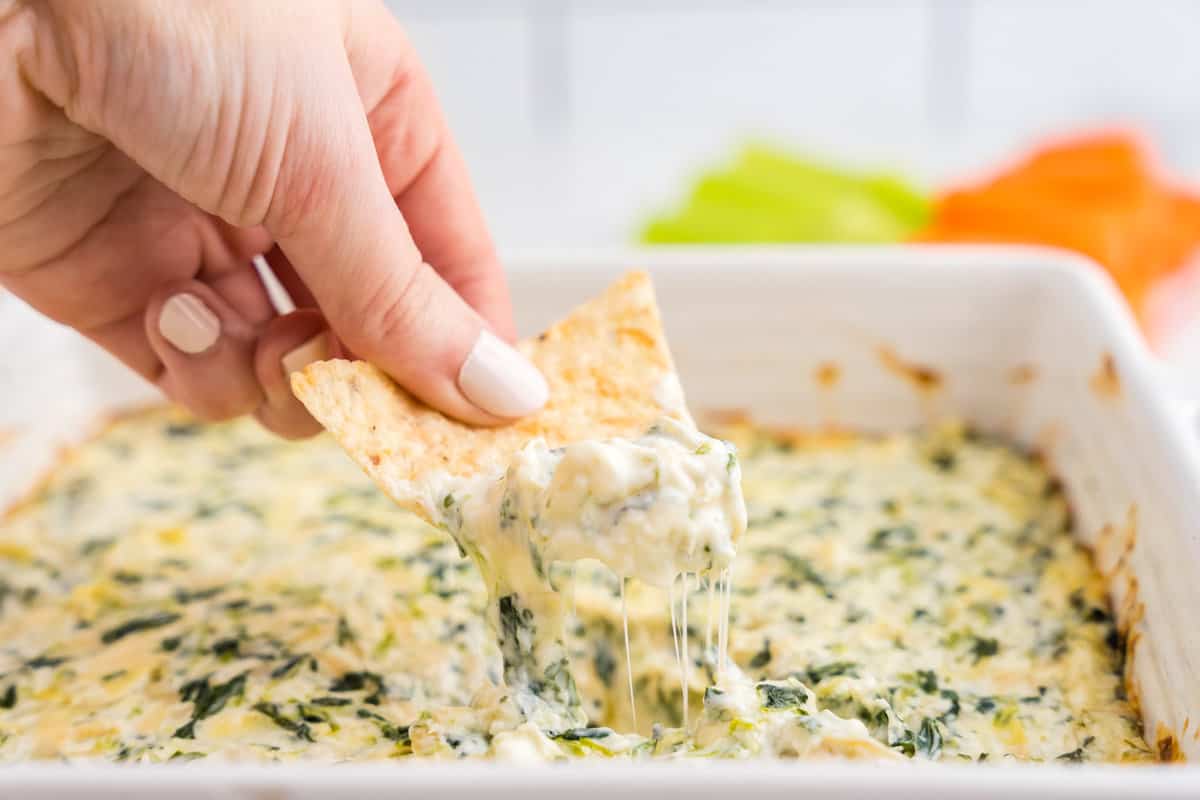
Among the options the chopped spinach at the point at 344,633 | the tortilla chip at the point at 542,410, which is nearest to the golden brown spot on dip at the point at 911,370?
the tortilla chip at the point at 542,410

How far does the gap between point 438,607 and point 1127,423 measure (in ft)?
3.60

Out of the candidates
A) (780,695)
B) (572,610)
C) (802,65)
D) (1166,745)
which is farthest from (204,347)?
(802,65)

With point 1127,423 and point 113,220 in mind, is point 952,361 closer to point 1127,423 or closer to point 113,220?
point 1127,423

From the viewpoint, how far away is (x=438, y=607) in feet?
6.58

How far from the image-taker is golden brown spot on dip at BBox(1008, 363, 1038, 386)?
8.31 feet

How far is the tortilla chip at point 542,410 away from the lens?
1.65m

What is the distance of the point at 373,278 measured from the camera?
160 centimetres

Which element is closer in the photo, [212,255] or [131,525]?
[212,255]

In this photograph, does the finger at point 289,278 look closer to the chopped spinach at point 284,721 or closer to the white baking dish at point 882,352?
the white baking dish at point 882,352

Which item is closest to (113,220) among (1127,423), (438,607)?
(438,607)

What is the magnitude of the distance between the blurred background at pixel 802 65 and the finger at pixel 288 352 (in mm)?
3830

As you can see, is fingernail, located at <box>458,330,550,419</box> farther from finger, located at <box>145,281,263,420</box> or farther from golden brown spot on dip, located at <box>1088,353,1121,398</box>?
golden brown spot on dip, located at <box>1088,353,1121,398</box>

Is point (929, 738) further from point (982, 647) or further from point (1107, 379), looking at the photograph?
point (1107, 379)

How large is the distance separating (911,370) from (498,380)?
115 centimetres
